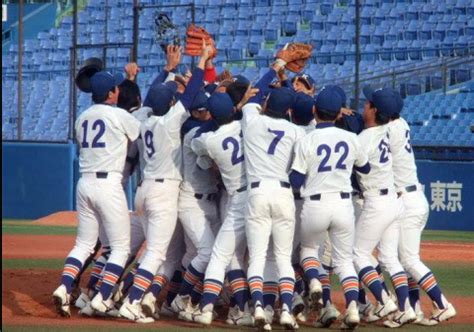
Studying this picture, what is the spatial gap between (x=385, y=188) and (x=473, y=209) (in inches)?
446

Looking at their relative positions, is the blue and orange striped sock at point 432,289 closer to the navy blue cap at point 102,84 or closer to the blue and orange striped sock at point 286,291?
the blue and orange striped sock at point 286,291

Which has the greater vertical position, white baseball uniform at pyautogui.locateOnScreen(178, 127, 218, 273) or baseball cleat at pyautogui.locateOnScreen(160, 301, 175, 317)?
white baseball uniform at pyautogui.locateOnScreen(178, 127, 218, 273)

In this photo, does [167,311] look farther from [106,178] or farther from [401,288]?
[401,288]

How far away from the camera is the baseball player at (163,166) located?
9.45 m

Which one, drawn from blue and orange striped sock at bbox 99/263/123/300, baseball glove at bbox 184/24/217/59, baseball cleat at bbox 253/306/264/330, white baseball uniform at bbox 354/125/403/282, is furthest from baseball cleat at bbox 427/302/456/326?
baseball glove at bbox 184/24/217/59

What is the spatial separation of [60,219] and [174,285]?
12.5m

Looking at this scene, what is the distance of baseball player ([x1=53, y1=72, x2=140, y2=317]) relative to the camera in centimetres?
948

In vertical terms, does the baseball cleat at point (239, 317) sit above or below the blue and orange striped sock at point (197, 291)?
below

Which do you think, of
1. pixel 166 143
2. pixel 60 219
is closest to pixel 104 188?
pixel 166 143

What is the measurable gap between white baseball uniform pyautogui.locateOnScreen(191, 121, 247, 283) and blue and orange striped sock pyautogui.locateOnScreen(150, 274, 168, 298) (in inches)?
26.0

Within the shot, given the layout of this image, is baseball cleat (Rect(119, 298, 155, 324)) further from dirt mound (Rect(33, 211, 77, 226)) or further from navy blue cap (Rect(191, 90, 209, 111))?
dirt mound (Rect(33, 211, 77, 226))

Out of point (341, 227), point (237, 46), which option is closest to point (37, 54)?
point (237, 46)

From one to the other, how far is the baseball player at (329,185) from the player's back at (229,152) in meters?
0.44

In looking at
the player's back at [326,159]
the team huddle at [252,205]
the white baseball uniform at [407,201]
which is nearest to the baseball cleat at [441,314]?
the team huddle at [252,205]
